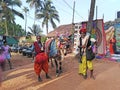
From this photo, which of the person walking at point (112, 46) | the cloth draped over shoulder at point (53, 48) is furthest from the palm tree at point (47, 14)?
the cloth draped over shoulder at point (53, 48)

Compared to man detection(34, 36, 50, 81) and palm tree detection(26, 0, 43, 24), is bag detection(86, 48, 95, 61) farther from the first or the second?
palm tree detection(26, 0, 43, 24)

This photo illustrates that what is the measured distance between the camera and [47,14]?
49531 millimetres

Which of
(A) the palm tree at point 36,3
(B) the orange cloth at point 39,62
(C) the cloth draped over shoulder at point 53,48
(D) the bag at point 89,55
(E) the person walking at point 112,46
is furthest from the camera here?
(A) the palm tree at point 36,3

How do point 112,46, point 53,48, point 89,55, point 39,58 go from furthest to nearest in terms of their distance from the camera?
point 112,46
point 53,48
point 39,58
point 89,55

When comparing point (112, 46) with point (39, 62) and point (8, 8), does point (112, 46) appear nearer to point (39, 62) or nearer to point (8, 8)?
point (39, 62)

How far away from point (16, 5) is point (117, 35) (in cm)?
2805

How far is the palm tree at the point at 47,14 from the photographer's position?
162 feet

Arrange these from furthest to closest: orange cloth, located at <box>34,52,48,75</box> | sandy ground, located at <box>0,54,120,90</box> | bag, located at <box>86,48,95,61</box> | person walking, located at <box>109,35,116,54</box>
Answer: person walking, located at <box>109,35,116,54</box> < orange cloth, located at <box>34,52,48,75</box> < bag, located at <box>86,48,95,61</box> < sandy ground, located at <box>0,54,120,90</box>

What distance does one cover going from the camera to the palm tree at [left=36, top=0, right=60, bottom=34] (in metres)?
49.3

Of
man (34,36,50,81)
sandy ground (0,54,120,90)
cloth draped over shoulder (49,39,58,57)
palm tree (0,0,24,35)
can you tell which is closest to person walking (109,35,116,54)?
sandy ground (0,54,120,90)

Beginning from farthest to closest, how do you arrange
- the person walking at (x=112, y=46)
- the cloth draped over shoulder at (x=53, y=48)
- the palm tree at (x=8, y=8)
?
the palm tree at (x=8, y=8) < the person walking at (x=112, y=46) < the cloth draped over shoulder at (x=53, y=48)

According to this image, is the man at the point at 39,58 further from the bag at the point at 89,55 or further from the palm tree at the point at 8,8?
the palm tree at the point at 8,8

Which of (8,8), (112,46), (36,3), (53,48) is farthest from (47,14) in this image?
(53,48)

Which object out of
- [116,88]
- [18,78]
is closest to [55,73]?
[18,78]
